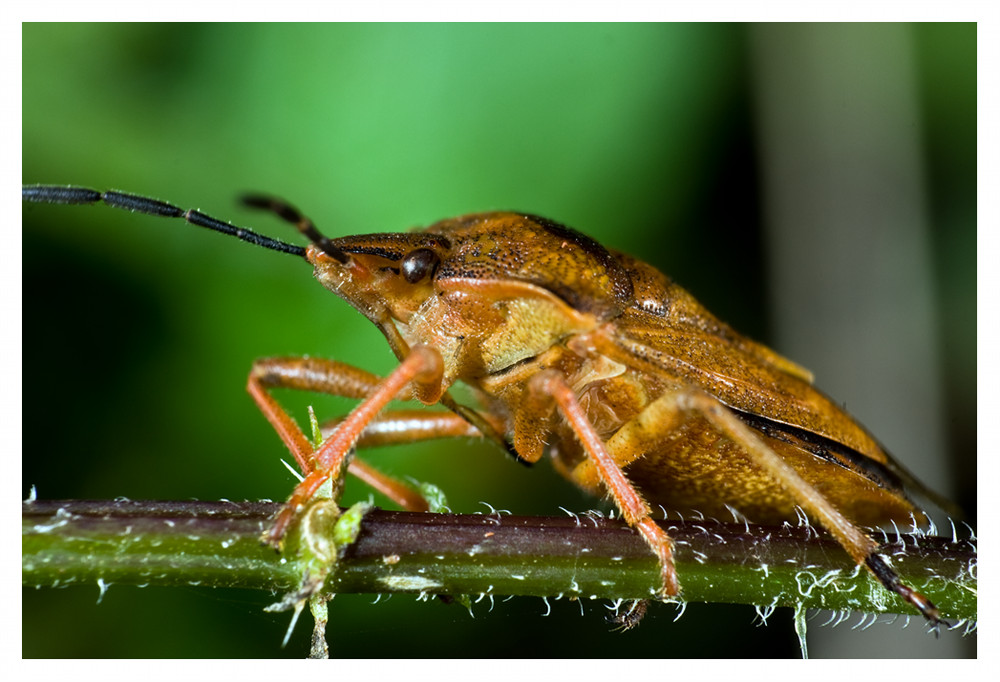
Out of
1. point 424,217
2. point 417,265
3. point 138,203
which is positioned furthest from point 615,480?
point 424,217

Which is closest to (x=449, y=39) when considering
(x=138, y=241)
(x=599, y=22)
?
(x=599, y=22)

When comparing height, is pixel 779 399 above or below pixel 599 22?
below

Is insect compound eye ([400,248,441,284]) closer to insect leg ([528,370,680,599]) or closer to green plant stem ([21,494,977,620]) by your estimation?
insect leg ([528,370,680,599])

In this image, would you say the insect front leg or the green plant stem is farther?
the insect front leg

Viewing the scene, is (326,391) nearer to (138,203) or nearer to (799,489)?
(138,203)

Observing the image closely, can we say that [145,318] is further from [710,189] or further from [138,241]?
[710,189]

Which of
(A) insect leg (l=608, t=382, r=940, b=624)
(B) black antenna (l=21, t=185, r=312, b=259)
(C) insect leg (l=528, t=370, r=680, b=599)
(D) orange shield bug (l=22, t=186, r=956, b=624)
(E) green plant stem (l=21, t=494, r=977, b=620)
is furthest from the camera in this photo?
(D) orange shield bug (l=22, t=186, r=956, b=624)

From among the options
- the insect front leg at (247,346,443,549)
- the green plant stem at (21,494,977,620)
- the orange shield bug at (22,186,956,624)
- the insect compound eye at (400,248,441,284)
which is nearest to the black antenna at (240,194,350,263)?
the orange shield bug at (22,186,956,624)
